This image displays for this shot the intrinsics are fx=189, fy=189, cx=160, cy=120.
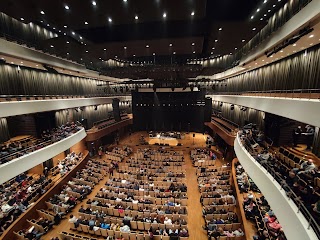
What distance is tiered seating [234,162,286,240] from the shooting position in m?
7.39

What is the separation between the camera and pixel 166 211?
1046 centimetres

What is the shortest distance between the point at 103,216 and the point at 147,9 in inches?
427

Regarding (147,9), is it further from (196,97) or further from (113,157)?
(196,97)

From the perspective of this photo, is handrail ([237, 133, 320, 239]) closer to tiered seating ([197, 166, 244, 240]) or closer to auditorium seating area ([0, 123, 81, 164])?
tiered seating ([197, 166, 244, 240])

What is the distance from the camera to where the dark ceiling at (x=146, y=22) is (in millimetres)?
8539

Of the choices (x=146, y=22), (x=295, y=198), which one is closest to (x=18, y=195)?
(x=146, y=22)

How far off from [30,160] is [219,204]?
1113cm

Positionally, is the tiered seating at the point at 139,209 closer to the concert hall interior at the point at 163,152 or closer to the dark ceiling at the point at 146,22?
the concert hall interior at the point at 163,152

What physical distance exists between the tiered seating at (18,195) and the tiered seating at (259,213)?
38.6 ft

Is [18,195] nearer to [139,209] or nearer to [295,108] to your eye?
[139,209]

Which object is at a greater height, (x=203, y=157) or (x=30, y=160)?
(x=30, y=160)

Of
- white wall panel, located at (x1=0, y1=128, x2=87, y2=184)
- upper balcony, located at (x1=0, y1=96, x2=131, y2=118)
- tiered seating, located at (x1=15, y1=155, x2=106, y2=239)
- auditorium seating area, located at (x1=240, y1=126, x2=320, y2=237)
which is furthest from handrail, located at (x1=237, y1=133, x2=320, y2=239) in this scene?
upper balcony, located at (x1=0, y1=96, x2=131, y2=118)

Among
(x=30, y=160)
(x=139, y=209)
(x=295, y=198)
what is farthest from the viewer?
(x=139, y=209)

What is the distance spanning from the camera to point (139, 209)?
1080 cm
